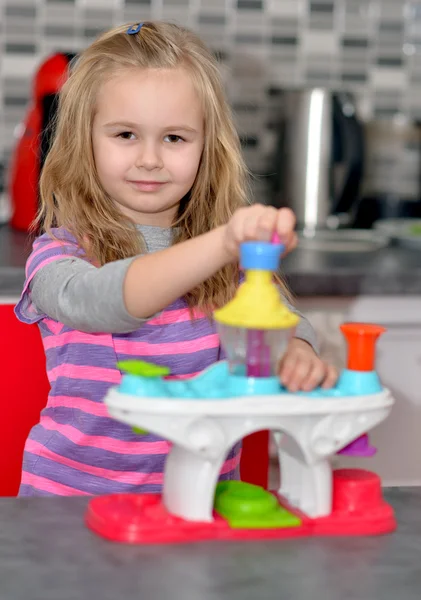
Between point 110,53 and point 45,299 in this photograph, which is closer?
point 45,299

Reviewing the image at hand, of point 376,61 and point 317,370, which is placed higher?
point 376,61

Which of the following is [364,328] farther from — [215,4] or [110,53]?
[215,4]

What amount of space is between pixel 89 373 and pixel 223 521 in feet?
1.61

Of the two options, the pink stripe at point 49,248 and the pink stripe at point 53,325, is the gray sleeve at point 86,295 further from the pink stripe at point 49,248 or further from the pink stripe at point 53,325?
the pink stripe at point 53,325

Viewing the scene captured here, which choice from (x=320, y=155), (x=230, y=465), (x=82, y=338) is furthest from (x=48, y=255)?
(x=320, y=155)

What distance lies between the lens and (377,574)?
792 millimetres

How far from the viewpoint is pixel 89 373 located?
1321mm

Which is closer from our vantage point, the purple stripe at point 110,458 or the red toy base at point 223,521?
the red toy base at point 223,521

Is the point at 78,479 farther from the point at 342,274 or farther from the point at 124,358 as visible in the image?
the point at 342,274

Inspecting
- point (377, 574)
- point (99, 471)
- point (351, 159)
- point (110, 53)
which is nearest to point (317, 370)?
point (377, 574)

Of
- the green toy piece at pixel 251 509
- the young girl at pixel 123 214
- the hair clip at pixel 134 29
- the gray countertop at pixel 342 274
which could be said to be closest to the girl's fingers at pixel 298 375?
the green toy piece at pixel 251 509

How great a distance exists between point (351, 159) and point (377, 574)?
1.56m

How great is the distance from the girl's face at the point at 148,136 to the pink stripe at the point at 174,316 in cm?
14

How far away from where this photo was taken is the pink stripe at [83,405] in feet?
4.30
